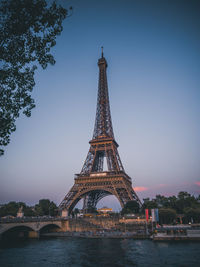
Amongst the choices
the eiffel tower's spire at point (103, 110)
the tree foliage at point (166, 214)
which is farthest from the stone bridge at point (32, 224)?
the eiffel tower's spire at point (103, 110)

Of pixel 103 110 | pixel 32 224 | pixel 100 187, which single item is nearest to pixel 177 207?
pixel 100 187

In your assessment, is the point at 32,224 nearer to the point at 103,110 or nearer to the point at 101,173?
the point at 101,173

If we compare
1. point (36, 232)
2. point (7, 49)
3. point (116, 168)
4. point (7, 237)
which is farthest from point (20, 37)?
point (116, 168)

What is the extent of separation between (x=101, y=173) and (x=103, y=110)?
897 inches

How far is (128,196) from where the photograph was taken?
2200 inches

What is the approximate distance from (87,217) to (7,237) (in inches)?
839

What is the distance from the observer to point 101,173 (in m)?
61.7

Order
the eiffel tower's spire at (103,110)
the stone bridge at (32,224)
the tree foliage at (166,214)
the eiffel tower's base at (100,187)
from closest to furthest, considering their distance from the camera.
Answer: the stone bridge at (32,224), the tree foliage at (166,214), the eiffel tower's base at (100,187), the eiffel tower's spire at (103,110)

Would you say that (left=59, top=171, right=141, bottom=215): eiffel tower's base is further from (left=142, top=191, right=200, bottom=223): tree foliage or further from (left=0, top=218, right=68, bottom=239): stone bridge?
(left=142, top=191, right=200, bottom=223): tree foliage

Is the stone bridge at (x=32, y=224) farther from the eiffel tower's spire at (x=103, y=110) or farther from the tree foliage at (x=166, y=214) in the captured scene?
the eiffel tower's spire at (x=103, y=110)

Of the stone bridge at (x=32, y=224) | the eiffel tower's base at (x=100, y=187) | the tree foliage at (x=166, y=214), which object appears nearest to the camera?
the stone bridge at (x=32, y=224)

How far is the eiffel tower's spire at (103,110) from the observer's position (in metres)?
70.4

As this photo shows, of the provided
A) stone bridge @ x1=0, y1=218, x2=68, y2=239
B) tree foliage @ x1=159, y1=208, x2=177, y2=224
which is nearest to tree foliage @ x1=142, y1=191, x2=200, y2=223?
tree foliage @ x1=159, y1=208, x2=177, y2=224

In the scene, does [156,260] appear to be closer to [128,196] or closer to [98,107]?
[128,196]
